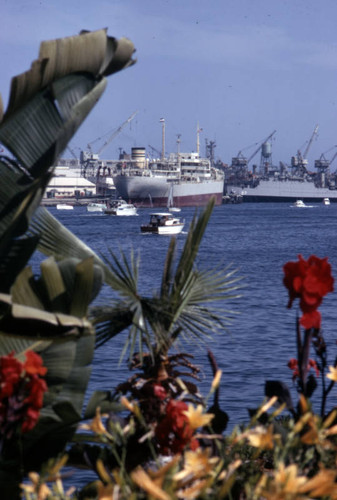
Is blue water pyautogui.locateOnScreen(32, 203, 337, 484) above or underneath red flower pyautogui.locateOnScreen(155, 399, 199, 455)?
underneath

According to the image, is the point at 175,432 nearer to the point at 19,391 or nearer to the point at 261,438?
the point at 19,391

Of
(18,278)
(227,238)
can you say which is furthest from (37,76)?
(227,238)

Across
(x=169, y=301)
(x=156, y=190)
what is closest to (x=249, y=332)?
(x=169, y=301)

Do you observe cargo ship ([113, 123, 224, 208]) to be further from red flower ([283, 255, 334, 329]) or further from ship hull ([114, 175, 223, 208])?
red flower ([283, 255, 334, 329])

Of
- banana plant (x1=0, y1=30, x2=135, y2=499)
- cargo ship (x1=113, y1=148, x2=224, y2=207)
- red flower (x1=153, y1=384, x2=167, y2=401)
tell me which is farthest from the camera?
cargo ship (x1=113, y1=148, x2=224, y2=207)

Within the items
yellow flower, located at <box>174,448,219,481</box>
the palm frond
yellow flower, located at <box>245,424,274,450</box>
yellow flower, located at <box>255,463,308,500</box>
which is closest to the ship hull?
the palm frond

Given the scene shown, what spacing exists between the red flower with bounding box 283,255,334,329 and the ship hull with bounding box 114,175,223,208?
520 feet

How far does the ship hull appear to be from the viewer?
16738cm

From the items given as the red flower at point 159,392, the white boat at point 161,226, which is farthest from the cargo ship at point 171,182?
the red flower at point 159,392

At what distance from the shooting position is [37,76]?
21.0 feet

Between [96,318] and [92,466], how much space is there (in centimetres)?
138

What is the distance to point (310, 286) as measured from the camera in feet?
18.2

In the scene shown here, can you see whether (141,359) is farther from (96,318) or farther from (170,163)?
(170,163)

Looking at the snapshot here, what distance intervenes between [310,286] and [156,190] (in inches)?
6465
